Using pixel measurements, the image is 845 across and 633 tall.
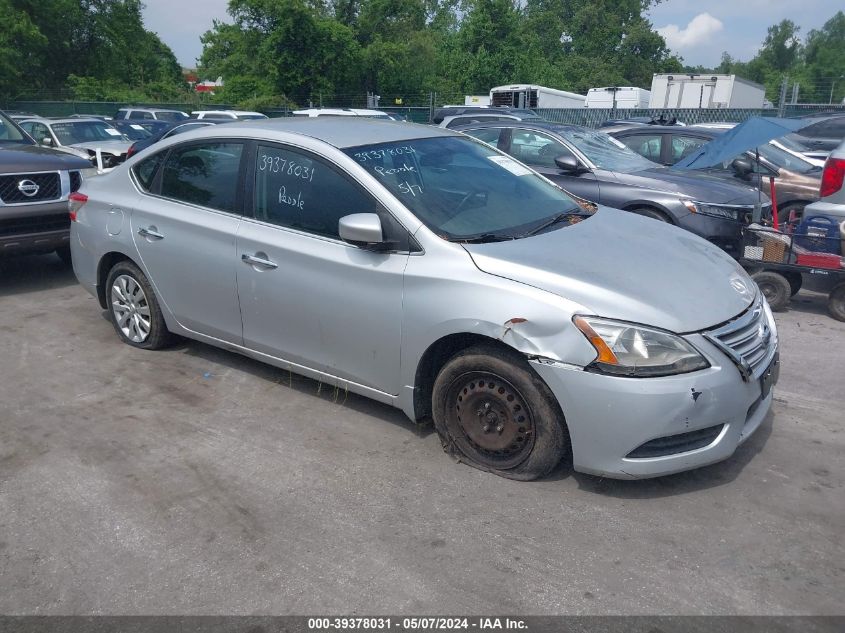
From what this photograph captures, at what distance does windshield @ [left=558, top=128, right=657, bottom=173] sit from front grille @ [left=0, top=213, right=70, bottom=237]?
5.68 metres

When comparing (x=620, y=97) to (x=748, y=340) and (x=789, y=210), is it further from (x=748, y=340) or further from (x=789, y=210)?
(x=748, y=340)

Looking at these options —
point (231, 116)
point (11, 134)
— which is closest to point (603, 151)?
point (11, 134)

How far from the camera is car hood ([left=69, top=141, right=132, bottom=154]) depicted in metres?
14.6

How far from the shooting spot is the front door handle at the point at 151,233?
5164 mm

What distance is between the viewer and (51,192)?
7391 millimetres

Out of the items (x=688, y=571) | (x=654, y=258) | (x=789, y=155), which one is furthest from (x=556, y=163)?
(x=688, y=571)

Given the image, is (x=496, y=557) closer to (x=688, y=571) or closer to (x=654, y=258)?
(x=688, y=571)

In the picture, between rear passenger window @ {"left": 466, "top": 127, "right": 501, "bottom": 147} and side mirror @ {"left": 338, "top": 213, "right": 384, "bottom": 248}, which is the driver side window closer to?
rear passenger window @ {"left": 466, "top": 127, "right": 501, "bottom": 147}

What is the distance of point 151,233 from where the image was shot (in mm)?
5211

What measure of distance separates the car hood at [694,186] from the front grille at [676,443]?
4.87 metres

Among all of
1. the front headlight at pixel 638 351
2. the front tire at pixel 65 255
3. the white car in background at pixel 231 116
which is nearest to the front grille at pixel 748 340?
the front headlight at pixel 638 351

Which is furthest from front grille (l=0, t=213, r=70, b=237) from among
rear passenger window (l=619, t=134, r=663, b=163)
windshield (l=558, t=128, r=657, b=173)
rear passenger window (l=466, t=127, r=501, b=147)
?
rear passenger window (l=619, t=134, r=663, b=163)

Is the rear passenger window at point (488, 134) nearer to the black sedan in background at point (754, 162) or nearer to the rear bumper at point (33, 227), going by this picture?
the black sedan in background at point (754, 162)

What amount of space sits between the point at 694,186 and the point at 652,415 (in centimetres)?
541
